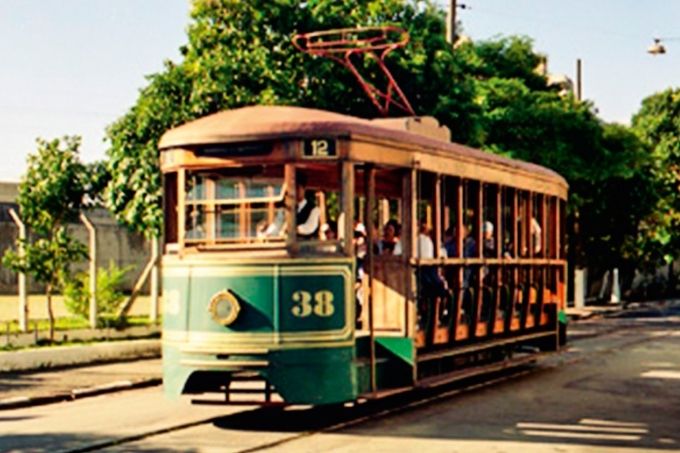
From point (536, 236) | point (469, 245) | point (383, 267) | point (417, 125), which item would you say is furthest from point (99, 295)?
point (383, 267)

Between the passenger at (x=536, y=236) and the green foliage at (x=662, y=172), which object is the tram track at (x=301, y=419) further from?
the green foliage at (x=662, y=172)

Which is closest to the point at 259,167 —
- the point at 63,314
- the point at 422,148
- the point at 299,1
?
the point at 422,148

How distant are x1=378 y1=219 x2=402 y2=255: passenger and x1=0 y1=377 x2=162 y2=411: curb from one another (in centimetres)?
448

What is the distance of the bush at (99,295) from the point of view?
20.1 meters

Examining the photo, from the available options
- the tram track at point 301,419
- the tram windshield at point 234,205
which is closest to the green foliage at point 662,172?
the tram track at point 301,419

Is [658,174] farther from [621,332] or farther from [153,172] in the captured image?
[153,172]

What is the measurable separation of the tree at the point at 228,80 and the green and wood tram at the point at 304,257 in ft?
23.1

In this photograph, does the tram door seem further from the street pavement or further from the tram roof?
the street pavement

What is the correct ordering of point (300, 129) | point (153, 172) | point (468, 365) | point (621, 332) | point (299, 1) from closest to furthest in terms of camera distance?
1. point (300, 129)
2. point (468, 365)
3. point (153, 172)
4. point (299, 1)
5. point (621, 332)

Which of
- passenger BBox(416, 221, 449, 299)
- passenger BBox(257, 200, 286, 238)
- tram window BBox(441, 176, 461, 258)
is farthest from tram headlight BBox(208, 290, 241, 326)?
tram window BBox(441, 176, 461, 258)

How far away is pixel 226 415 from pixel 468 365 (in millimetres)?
3744

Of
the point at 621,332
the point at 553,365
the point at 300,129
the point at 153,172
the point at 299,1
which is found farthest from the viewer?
the point at 621,332

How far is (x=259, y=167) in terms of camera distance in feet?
37.8

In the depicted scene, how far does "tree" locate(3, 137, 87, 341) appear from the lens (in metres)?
19.1
